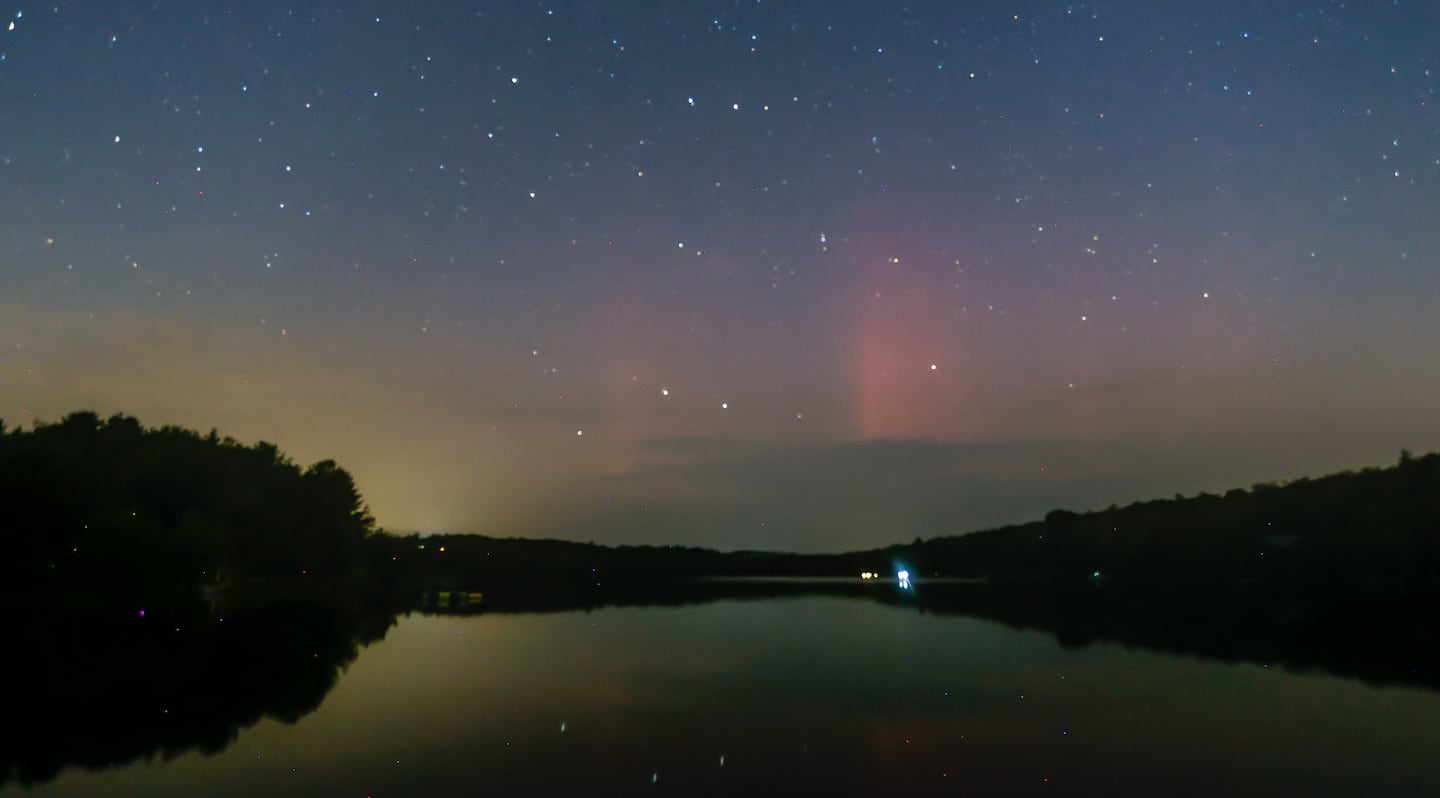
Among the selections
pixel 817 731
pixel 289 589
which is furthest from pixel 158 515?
pixel 817 731

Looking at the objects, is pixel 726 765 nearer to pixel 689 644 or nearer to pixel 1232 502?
pixel 689 644

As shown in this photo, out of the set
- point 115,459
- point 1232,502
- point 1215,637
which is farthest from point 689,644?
point 1232,502

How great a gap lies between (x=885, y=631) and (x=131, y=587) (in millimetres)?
38516

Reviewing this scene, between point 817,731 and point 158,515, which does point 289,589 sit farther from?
point 817,731

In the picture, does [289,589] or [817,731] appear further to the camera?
[289,589]

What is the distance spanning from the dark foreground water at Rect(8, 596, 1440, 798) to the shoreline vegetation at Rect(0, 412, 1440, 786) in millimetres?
1445

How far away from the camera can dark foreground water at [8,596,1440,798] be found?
1109 centimetres

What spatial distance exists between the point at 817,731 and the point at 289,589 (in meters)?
70.7

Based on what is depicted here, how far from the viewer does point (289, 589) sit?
253 ft

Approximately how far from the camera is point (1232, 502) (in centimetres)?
12850

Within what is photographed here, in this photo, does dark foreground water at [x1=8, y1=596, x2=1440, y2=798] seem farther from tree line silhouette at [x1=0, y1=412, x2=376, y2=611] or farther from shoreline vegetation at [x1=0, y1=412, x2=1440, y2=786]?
tree line silhouette at [x1=0, y1=412, x2=376, y2=611]

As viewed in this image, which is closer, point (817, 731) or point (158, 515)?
point (817, 731)

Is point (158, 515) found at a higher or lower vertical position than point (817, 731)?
higher

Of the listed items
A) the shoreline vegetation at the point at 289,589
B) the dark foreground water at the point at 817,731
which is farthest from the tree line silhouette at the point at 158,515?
the dark foreground water at the point at 817,731
